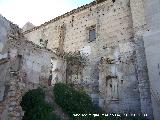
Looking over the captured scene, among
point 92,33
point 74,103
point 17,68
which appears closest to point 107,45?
point 92,33

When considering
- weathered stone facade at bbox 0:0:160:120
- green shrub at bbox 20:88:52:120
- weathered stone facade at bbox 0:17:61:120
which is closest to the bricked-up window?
weathered stone facade at bbox 0:0:160:120

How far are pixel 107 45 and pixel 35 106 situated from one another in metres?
7.23

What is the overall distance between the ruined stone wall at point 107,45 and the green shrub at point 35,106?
4295mm

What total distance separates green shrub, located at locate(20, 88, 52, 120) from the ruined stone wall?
4.30 meters

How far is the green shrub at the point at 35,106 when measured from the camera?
11031 mm

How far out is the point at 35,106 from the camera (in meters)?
11.6

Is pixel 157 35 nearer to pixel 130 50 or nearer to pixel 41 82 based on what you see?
pixel 130 50

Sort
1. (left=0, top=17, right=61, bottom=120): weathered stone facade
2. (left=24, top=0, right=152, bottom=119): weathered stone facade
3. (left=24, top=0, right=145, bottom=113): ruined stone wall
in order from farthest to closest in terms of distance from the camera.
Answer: (left=24, top=0, right=145, bottom=113): ruined stone wall, (left=24, top=0, right=152, bottom=119): weathered stone facade, (left=0, top=17, right=61, bottom=120): weathered stone facade

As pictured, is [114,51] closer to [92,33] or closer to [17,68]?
[92,33]

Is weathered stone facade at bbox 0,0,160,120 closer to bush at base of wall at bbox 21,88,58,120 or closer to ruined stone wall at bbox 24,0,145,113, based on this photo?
ruined stone wall at bbox 24,0,145,113

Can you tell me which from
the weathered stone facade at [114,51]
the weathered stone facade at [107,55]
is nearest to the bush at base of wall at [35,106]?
the weathered stone facade at [107,55]

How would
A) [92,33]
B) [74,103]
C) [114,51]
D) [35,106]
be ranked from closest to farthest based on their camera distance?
[35,106] → [74,103] → [114,51] → [92,33]

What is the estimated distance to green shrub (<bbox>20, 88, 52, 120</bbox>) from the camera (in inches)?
434

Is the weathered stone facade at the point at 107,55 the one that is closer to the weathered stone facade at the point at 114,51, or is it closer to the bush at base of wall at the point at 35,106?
the weathered stone facade at the point at 114,51
